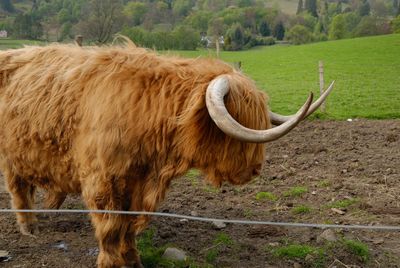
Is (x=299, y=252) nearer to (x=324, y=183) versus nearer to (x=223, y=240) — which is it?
(x=223, y=240)

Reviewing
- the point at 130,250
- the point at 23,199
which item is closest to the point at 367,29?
the point at 23,199

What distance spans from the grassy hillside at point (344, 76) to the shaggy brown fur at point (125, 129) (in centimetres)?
119

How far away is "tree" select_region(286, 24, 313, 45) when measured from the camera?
80.0 metres

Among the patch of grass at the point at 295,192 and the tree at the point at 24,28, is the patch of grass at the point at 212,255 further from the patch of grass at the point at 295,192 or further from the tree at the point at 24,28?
the tree at the point at 24,28

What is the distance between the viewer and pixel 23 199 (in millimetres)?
5570

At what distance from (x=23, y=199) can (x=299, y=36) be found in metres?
78.0

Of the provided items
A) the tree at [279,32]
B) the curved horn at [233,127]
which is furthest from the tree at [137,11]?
the curved horn at [233,127]

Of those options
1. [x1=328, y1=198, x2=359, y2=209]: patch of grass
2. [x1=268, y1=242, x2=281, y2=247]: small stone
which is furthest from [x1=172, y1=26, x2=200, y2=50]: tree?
[x1=268, y1=242, x2=281, y2=247]: small stone

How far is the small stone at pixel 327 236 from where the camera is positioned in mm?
5477

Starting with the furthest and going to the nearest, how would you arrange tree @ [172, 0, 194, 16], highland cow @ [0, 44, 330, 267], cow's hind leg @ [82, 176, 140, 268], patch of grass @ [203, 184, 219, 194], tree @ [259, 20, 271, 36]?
1. tree @ [172, 0, 194, 16]
2. tree @ [259, 20, 271, 36]
3. patch of grass @ [203, 184, 219, 194]
4. cow's hind leg @ [82, 176, 140, 268]
5. highland cow @ [0, 44, 330, 267]

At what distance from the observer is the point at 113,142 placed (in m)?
4.20

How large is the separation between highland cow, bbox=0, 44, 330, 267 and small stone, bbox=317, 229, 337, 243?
1.64 meters

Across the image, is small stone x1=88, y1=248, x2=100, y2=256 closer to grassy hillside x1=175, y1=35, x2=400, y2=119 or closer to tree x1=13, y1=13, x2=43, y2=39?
grassy hillside x1=175, y1=35, x2=400, y2=119

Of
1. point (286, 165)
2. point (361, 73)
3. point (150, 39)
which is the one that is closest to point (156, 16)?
point (150, 39)
